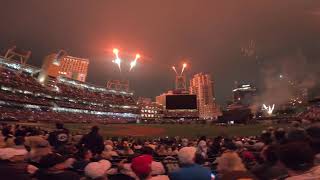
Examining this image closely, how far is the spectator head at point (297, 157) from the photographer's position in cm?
416

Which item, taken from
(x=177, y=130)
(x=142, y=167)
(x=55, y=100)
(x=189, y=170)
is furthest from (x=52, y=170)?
(x=55, y=100)

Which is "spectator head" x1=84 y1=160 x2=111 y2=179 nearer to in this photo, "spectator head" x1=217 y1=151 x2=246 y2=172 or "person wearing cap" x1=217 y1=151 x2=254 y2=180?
"person wearing cap" x1=217 y1=151 x2=254 y2=180

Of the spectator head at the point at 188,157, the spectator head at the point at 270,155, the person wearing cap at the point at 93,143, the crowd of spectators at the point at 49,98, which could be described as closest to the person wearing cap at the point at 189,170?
the spectator head at the point at 188,157

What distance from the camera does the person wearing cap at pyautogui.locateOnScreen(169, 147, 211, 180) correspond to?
6090 mm

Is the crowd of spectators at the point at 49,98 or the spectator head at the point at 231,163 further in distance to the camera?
the crowd of spectators at the point at 49,98

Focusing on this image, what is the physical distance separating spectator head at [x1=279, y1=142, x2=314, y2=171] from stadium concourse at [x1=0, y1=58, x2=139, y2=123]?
269 ft

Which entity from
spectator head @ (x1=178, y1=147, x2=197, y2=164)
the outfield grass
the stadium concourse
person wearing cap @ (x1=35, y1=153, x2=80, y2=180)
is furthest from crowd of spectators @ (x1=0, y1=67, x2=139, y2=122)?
spectator head @ (x1=178, y1=147, x2=197, y2=164)

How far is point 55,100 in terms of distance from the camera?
125m

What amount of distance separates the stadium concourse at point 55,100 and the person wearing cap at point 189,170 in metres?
79.6

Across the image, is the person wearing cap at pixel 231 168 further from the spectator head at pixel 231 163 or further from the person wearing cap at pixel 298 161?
the person wearing cap at pixel 298 161

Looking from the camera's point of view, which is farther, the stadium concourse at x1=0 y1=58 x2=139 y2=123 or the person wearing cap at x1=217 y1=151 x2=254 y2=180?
the stadium concourse at x1=0 y1=58 x2=139 y2=123

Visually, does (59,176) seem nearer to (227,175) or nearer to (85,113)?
(227,175)

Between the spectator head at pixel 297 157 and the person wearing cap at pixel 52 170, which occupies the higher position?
the spectator head at pixel 297 157

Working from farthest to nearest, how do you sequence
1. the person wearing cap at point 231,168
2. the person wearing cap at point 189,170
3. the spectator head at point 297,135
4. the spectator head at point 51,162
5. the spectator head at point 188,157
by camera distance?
the person wearing cap at point 231,168
the spectator head at point 297,135
the spectator head at point 188,157
the person wearing cap at point 189,170
the spectator head at point 51,162
